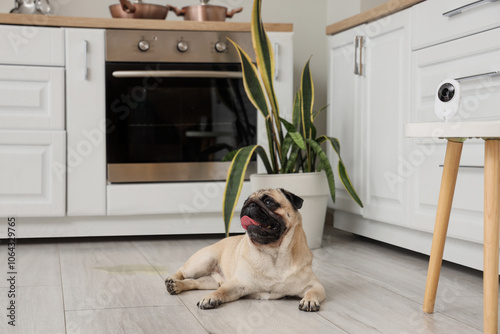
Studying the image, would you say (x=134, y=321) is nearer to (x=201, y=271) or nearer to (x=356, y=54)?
(x=201, y=271)

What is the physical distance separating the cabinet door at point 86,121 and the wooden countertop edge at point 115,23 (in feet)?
0.12

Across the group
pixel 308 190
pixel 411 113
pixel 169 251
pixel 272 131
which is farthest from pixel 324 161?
pixel 169 251

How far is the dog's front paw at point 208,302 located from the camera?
155 centimetres

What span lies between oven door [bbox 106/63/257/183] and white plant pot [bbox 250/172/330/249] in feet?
1.15

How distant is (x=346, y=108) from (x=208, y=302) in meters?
1.49

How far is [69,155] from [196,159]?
0.57 meters

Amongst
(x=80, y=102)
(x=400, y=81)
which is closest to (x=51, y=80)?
(x=80, y=102)

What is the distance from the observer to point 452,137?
1.40 m

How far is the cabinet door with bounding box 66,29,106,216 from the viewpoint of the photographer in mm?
2639

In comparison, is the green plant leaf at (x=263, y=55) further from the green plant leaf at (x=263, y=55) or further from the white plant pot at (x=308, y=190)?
the white plant pot at (x=308, y=190)

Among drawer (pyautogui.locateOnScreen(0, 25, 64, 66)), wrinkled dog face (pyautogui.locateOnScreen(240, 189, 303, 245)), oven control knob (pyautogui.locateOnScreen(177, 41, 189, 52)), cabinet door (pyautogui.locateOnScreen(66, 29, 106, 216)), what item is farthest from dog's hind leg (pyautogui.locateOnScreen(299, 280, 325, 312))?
drawer (pyautogui.locateOnScreen(0, 25, 64, 66))

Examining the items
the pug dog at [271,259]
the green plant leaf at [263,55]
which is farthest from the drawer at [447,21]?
the pug dog at [271,259]

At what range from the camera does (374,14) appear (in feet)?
8.25

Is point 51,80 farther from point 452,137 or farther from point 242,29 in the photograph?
point 452,137
